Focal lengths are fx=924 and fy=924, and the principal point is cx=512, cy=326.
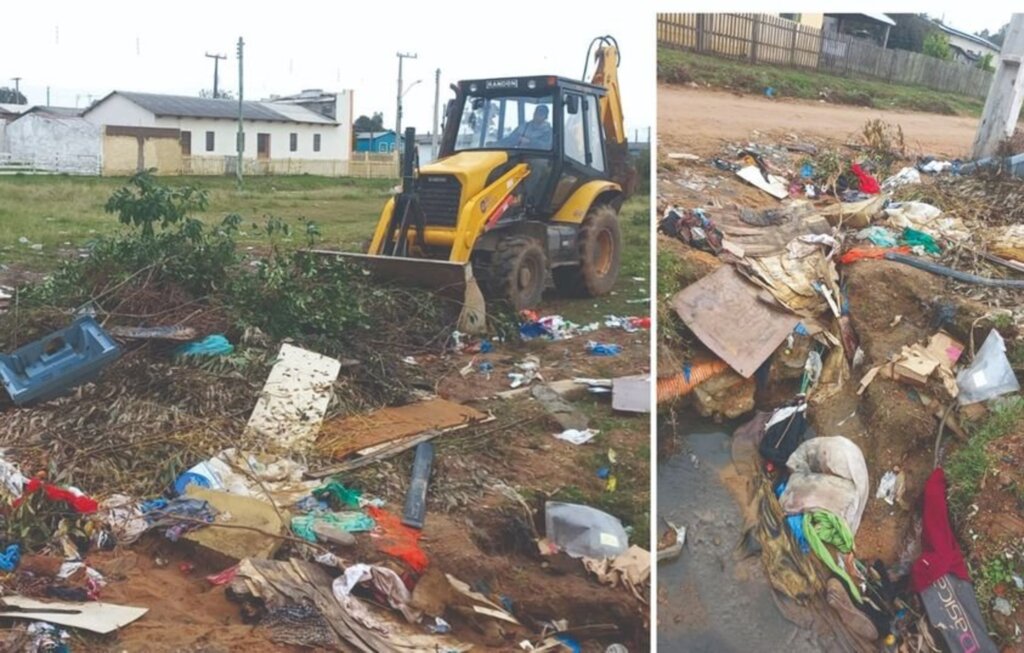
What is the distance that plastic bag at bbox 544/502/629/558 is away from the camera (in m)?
3.58

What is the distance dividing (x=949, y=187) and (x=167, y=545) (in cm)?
342

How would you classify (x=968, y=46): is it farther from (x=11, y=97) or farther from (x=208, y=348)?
(x=11, y=97)

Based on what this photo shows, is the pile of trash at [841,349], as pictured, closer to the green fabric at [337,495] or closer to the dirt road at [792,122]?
the dirt road at [792,122]

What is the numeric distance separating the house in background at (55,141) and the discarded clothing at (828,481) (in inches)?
749

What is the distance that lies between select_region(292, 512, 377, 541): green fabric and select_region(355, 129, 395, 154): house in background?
18708 millimetres

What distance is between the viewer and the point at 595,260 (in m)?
7.25

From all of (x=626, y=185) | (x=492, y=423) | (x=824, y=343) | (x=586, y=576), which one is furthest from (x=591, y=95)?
(x=586, y=576)

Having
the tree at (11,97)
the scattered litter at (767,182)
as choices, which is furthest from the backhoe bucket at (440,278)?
the tree at (11,97)

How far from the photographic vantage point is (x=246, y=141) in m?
20.8

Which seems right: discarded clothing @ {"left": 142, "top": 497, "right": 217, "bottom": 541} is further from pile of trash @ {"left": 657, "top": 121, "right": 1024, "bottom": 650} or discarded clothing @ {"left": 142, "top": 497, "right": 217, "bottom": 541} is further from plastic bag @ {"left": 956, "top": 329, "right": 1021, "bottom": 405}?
plastic bag @ {"left": 956, "top": 329, "right": 1021, "bottom": 405}

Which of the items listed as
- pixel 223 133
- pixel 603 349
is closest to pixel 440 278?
pixel 603 349

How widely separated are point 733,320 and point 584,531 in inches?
40.6

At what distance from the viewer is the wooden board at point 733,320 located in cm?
332

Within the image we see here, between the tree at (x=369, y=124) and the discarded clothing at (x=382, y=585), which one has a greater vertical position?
the tree at (x=369, y=124)
